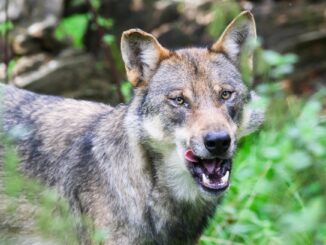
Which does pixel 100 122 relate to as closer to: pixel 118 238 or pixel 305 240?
pixel 118 238

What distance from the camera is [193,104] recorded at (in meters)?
4.33

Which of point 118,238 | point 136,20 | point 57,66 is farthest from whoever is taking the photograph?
point 136,20

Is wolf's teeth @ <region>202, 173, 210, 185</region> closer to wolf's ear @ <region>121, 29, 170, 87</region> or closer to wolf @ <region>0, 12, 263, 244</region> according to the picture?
wolf @ <region>0, 12, 263, 244</region>

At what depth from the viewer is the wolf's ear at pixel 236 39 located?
4777mm

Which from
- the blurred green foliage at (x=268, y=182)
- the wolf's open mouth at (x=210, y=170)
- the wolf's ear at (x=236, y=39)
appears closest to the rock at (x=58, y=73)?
the blurred green foliage at (x=268, y=182)

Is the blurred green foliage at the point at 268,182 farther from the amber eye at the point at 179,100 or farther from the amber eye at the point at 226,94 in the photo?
the amber eye at the point at 179,100

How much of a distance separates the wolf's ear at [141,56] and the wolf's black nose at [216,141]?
0.86 m

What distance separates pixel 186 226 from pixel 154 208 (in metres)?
0.28

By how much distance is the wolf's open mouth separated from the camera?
166 inches

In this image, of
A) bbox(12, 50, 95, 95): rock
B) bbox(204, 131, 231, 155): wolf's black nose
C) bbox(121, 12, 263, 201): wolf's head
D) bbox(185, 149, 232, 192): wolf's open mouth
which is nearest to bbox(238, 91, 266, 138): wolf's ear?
bbox(121, 12, 263, 201): wolf's head

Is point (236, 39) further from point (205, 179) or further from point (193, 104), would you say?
point (205, 179)

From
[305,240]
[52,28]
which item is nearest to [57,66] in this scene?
[52,28]

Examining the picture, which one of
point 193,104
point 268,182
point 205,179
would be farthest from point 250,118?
point 268,182

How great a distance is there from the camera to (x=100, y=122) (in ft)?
16.2
